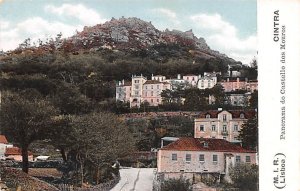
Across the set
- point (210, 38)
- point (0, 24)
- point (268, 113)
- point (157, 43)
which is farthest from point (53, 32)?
point (268, 113)

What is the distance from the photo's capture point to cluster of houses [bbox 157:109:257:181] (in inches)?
120

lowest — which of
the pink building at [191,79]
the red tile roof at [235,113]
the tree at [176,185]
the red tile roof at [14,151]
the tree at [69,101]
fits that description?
the tree at [176,185]

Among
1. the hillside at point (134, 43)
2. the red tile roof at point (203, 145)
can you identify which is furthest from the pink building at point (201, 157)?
the hillside at point (134, 43)

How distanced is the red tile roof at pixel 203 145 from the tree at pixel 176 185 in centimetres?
13

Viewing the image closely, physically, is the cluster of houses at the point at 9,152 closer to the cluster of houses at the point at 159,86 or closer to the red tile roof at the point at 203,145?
the cluster of houses at the point at 159,86

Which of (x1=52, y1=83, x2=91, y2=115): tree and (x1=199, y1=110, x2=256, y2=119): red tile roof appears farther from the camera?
(x1=52, y1=83, x2=91, y2=115): tree

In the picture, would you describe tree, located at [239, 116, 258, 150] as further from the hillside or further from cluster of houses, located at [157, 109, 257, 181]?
the hillside

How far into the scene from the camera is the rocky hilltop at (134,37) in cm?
308

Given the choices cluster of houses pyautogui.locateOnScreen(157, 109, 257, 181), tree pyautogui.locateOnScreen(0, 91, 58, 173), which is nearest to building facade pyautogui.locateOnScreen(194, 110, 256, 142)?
cluster of houses pyautogui.locateOnScreen(157, 109, 257, 181)

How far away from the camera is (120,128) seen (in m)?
3.13

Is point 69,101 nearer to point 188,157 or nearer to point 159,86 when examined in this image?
point 159,86

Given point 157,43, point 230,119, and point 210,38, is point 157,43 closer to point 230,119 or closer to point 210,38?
point 210,38

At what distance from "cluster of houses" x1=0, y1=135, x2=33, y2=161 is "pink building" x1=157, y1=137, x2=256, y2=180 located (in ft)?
1.86

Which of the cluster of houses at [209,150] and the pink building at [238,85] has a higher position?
the pink building at [238,85]
